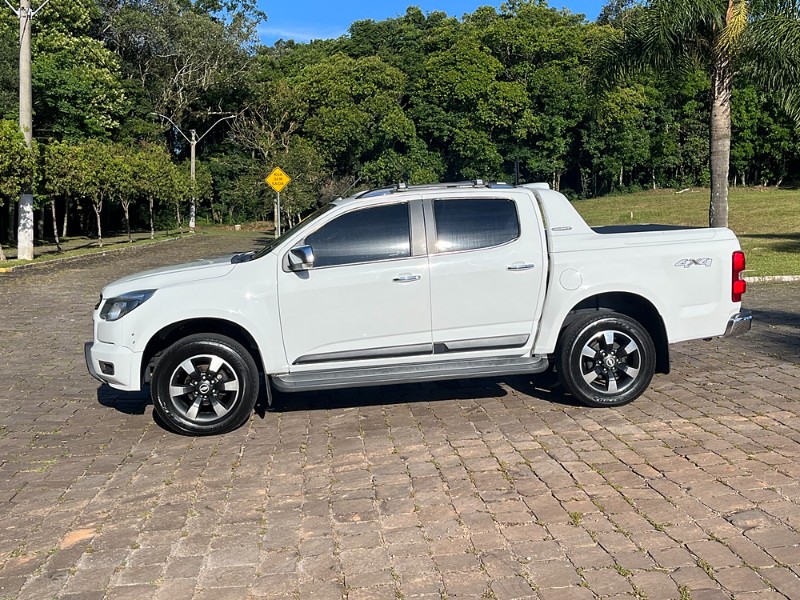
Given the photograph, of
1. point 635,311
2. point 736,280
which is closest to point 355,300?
point 635,311

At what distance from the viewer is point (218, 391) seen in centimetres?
628

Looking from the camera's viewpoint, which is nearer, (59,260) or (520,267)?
(520,267)

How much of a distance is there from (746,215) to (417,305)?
39.7 m

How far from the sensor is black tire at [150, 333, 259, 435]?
6230 mm

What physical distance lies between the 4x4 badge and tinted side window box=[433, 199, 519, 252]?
139 centimetres

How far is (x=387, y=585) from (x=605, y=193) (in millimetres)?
67642

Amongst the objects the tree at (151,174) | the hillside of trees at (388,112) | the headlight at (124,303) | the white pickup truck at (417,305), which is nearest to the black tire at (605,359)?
the white pickup truck at (417,305)

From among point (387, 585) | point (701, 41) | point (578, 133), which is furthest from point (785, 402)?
point (578, 133)

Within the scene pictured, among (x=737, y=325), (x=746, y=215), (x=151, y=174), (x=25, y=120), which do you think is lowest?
(x=737, y=325)

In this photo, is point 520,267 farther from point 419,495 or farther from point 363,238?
point 419,495

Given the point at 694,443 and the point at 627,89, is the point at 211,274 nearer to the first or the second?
the point at 694,443

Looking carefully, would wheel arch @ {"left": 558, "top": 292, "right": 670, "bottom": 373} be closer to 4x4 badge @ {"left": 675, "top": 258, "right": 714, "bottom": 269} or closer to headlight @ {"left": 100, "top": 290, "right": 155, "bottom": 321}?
4x4 badge @ {"left": 675, "top": 258, "right": 714, "bottom": 269}

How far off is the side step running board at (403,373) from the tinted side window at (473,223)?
0.94m

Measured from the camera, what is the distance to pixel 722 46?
688 inches
